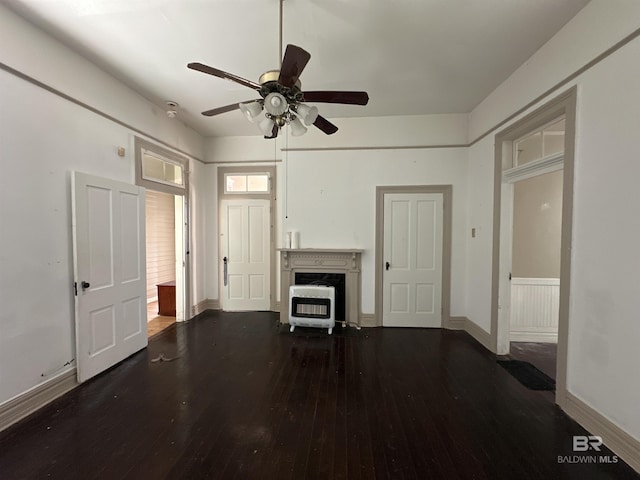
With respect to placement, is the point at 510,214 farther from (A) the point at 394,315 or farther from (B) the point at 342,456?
(B) the point at 342,456

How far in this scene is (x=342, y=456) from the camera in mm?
1692

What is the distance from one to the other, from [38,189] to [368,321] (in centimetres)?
396

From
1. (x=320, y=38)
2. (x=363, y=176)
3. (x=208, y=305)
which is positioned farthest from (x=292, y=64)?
(x=208, y=305)

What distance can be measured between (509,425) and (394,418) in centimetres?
85

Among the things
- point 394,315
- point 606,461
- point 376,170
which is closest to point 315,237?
point 376,170

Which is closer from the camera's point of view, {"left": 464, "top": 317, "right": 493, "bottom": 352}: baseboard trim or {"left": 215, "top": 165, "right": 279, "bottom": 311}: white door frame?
{"left": 464, "top": 317, "right": 493, "bottom": 352}: baseboard trim

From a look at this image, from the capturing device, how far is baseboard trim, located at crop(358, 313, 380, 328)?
4.05 metres

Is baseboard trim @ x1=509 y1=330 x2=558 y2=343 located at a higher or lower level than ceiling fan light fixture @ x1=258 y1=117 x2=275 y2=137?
lower

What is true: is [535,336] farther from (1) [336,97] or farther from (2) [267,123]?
(2) [267,123]

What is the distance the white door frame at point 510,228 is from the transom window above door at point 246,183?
11.1 ft

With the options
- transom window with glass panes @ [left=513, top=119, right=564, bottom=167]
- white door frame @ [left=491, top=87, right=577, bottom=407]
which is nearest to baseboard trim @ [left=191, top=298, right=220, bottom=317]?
white door frame @ [left=491, top=87, right=577, bottom=407]

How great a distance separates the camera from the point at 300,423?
1986 millimetres

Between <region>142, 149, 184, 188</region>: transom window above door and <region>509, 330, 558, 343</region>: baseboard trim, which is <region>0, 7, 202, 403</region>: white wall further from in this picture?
<region>509, 330, 558, 343</region>: baseboard trim

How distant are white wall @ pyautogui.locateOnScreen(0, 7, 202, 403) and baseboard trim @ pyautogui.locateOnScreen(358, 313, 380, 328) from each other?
3343 mm
